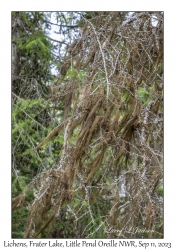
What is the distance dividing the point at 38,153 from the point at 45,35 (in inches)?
53.3

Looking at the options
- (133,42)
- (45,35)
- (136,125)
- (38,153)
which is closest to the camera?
(136,125)

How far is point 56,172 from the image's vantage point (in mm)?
1599

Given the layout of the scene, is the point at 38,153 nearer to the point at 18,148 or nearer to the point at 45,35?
the point at 18,148

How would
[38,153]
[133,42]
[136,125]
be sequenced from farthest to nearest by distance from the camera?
[38,153], [133,42], [136,125]
